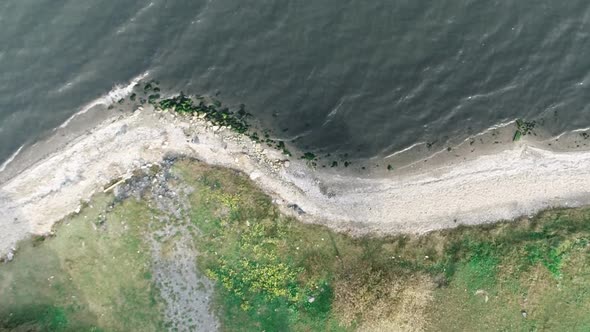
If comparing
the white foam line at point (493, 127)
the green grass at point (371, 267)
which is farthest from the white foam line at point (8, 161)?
the white foam line at point (493, 127)

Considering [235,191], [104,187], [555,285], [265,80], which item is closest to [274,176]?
[235,191]

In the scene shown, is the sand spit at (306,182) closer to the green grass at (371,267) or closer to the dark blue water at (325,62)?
the green grass at (371,267)

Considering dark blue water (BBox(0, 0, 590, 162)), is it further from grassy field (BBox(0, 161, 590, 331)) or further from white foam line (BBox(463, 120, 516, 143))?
grassy field (BBox(0, 161, 590, 331))

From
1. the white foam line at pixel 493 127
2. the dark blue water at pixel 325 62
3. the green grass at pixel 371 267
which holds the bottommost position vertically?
the green grass at pixel 371 267

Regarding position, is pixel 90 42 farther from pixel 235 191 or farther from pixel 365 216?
pixel 365 216

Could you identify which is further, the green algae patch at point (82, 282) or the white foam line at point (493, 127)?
the white foam line at point (493, 127)
